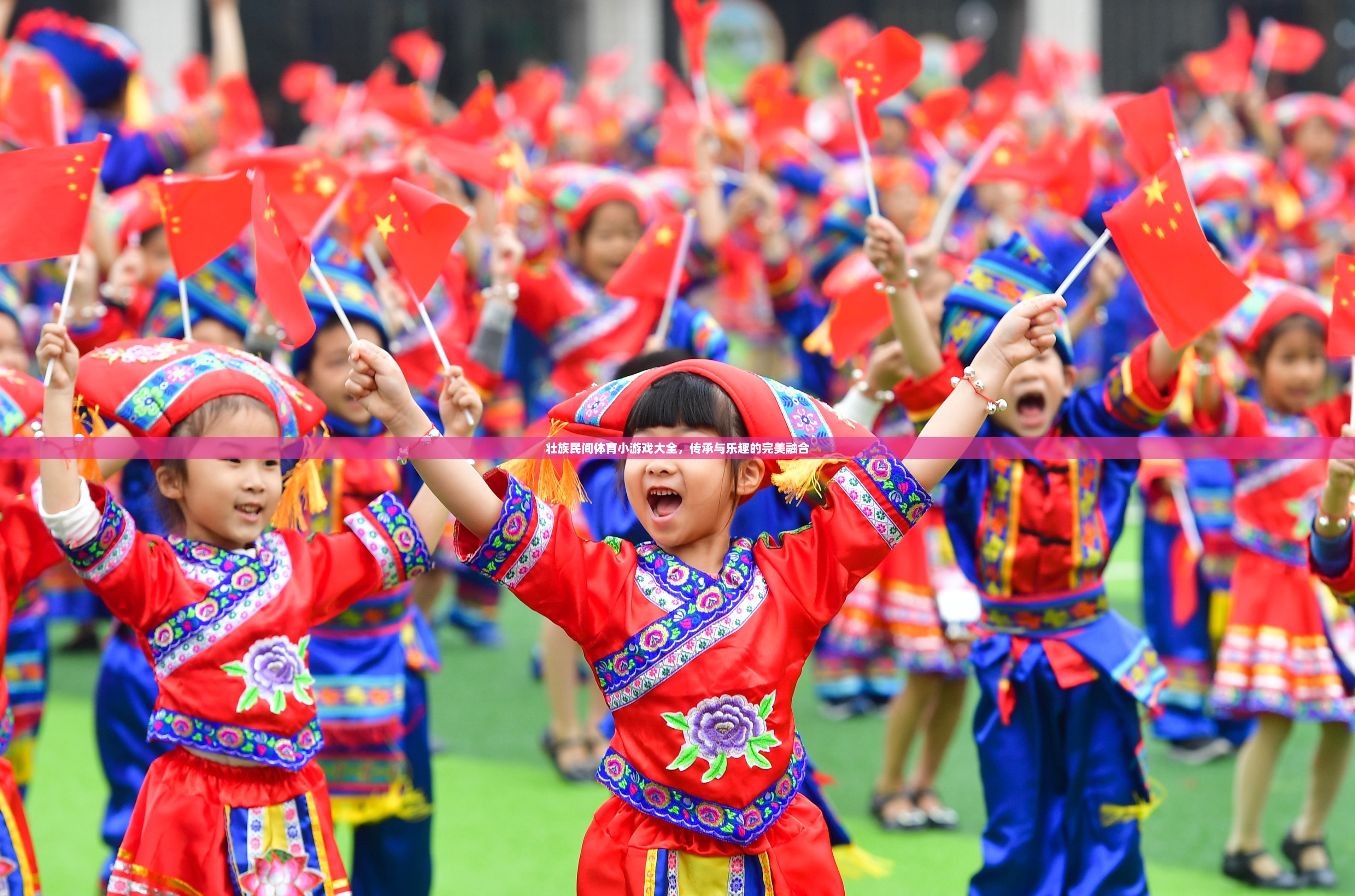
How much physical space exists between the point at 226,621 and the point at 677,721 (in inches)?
33.3

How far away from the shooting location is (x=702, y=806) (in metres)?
2.48

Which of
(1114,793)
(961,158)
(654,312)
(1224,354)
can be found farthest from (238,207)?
(961,158)

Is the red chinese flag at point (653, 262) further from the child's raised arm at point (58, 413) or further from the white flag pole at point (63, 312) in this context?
the child's raised arm at point (58, 413)

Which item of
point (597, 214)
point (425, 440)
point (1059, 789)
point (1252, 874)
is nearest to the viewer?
point (425, 440)

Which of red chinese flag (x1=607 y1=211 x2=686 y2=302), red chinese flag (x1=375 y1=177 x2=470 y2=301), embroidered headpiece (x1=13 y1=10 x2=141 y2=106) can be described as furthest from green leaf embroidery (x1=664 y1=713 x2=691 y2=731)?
embroidered headpiece (x1=13 y1=10 x2=141 y2=106)

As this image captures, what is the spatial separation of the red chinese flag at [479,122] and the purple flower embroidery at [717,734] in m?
3.51

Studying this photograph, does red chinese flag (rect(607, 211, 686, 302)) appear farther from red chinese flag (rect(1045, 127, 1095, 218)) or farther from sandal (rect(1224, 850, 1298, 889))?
sandal (rect(1224, 850, 1298, 889))

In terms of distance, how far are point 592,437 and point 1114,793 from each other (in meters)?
1.56

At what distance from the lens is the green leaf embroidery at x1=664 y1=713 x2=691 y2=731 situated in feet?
8.13

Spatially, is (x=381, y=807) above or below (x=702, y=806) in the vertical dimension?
below

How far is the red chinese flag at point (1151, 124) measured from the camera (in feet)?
10.4

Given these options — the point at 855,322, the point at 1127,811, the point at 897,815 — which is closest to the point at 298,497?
the point at 855,322

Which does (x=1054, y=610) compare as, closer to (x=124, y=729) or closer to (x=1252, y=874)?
(x=1252, y=874)

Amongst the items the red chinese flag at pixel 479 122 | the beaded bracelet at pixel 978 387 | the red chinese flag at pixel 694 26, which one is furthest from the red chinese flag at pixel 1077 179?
the beaded bracelet at pixel 978 387
